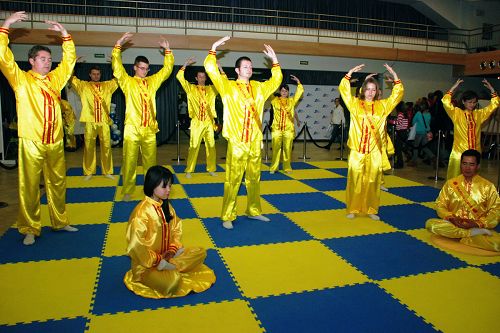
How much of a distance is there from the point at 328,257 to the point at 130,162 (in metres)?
3.33

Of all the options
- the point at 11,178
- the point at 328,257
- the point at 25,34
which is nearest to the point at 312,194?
the point at 328,257

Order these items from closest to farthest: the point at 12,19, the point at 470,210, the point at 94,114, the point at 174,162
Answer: the point at 12,19
the point at 470,210
the point at 94,114
the point at 174,162

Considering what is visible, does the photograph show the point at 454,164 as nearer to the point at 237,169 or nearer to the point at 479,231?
the point at 479,231

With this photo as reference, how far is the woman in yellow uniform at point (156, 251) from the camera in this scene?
3.02 m

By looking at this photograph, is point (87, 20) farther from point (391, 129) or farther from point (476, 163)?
Result: point (476, 163)

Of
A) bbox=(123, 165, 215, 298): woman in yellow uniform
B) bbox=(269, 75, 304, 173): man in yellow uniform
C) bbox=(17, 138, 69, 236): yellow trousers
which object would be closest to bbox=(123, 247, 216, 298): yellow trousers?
bbox=(123, 165, 215, 298): woman in yellow uniform

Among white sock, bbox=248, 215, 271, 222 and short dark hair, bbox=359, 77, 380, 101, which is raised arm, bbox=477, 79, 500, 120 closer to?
short dark hair, bbox=359, 77, 380, 101

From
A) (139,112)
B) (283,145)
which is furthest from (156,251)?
(283,145)

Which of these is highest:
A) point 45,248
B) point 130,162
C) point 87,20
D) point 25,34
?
point 87,20

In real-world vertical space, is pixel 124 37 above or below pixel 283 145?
above

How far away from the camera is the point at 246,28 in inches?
562

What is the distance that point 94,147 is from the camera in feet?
24.8

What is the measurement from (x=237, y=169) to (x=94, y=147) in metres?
3.99

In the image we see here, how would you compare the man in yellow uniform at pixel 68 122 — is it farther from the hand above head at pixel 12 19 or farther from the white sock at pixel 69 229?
the hand above head at pixel 12 19
